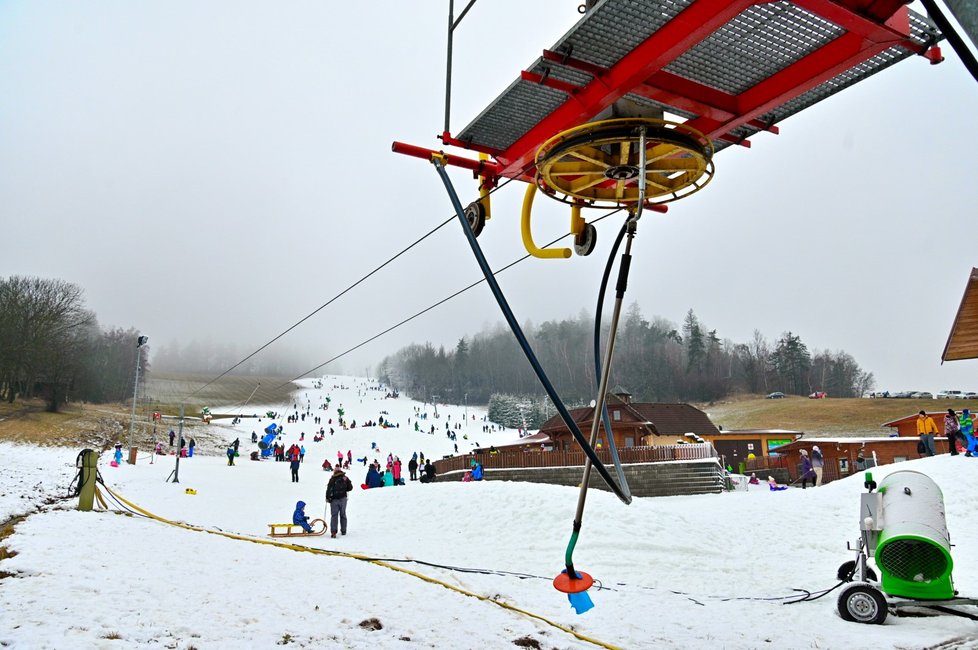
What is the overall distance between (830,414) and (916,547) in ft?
284

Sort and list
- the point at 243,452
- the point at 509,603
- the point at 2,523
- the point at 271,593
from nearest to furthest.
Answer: the point at 271,593 → the point at 509,603 → the point at 2,523 → the point at 243,452

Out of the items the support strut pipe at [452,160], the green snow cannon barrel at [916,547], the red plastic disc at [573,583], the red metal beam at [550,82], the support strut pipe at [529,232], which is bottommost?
the green snow cannon barrel at [916,547]

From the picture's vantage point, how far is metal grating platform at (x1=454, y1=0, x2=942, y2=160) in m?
4.26

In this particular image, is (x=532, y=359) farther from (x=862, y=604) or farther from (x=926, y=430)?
(x=926, y=430)

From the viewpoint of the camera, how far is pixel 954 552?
1416 cm

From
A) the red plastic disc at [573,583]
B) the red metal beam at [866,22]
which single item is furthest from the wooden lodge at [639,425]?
the red metal beam at [866,22]

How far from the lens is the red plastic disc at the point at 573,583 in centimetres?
447

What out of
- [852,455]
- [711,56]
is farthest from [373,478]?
[852,455]

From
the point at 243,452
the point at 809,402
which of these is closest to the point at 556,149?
the point at 243,452

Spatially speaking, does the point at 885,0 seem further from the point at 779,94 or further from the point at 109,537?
the point at 109,537

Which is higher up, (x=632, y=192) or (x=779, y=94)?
(x=779, y=94)

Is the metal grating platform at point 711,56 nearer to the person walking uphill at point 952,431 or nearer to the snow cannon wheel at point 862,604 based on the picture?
the snow cannon wheel at point 862,604

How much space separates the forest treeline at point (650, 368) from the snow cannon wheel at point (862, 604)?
102 meters

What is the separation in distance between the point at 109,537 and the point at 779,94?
1316 centimetres
